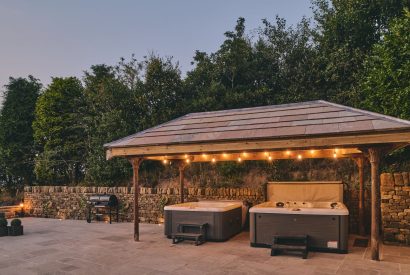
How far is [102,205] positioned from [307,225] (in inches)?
279

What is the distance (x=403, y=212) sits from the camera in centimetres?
664

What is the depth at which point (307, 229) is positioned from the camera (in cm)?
614

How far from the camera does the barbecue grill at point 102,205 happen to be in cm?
1057

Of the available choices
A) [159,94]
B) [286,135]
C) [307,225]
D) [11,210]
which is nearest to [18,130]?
[11,210]

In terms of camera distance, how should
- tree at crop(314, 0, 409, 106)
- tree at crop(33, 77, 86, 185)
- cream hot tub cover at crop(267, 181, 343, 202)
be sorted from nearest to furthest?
cream hot tub cover at crop(267, 181, 343, 202), tree at crop(314, 0, 409, 106), tree at crop(33, 77, 86, 185)

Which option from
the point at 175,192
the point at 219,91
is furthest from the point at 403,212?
the point at 219,91

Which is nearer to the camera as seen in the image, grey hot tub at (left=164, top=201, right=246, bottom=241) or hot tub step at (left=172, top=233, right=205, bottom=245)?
hot tub step at (left=172, top=233, right=205, bottom=245)

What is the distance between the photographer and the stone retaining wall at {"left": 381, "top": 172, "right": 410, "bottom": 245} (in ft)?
21.7

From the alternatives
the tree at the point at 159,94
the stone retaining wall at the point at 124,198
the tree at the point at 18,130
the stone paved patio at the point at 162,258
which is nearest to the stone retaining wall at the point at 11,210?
the stone retaining wall at the point at 124,198

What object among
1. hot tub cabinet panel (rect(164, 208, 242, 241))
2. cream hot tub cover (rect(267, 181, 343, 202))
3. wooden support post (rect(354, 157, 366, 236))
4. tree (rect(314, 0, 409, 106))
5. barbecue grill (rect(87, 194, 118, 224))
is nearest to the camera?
hot tub cabinet panel (rect(164, 208, 242, 241))

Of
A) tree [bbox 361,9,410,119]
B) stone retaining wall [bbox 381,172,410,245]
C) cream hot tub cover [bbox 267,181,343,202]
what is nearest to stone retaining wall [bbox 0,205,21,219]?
cream hot tub cover [bbox 267,181,343,202]

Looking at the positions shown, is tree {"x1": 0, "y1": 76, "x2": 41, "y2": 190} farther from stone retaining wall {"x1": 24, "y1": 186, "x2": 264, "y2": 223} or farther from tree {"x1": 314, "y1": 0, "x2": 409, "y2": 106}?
tree {"x1": 314, "y1": 0, "x2": 409, "y2": 106}

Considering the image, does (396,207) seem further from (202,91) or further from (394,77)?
(202,91)

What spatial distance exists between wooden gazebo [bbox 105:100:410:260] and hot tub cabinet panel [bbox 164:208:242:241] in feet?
2.79
